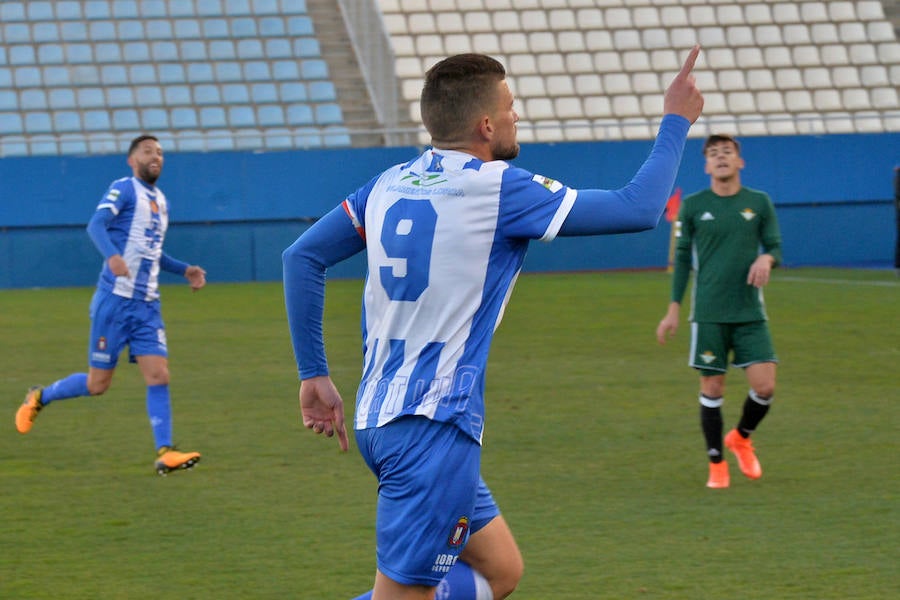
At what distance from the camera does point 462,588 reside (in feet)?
11.9

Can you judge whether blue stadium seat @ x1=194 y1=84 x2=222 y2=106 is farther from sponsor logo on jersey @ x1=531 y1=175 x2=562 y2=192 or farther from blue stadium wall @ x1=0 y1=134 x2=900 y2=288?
sponsor logo on jersey @ x1=531 y1=175 x2=562 y2=192

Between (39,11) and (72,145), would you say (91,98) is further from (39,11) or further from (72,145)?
(39,11)

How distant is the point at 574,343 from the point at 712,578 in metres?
8.87

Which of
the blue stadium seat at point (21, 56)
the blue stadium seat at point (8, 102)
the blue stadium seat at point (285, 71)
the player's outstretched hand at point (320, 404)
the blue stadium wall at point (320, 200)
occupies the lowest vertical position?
the player's outstretched hand at point (320, 404)

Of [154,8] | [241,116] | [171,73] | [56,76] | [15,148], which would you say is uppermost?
[154,8]

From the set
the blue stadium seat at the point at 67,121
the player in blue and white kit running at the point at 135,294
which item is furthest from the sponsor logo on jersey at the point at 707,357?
the blue stadium seat at the point at 67,121

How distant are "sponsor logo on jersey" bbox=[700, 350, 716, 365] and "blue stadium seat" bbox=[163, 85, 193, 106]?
20.4m

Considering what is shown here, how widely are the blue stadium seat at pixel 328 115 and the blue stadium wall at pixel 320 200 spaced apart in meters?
2.32

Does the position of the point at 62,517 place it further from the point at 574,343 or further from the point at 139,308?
the point at 574,343

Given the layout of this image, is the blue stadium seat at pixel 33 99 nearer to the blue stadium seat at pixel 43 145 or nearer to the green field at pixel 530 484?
the blue stadium seat at pixel 43 145

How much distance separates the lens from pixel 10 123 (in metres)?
25.6

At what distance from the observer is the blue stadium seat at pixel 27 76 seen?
26.5m

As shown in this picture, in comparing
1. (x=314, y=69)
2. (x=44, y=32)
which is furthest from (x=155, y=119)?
(x=314, y=69)

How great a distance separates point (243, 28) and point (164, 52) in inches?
70.8
